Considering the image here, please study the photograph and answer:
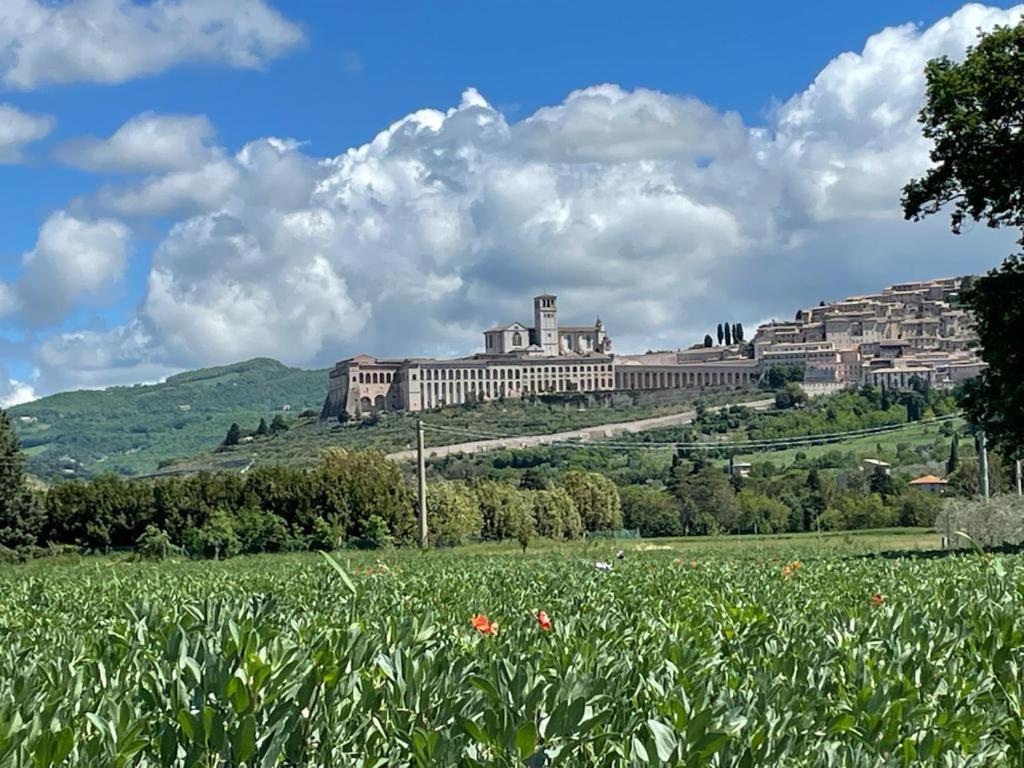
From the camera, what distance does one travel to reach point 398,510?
66.4 meters

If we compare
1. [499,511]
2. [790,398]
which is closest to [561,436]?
[790,398]

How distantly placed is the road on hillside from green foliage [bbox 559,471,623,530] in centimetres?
3955

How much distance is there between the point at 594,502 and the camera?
98.1 metres

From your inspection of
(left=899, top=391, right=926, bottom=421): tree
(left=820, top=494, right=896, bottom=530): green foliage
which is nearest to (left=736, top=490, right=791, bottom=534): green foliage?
(left=820, top=494, right=896, bottom=530): green foliage

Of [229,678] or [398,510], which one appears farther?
[398,510]

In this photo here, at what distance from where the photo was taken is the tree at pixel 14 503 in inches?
2382

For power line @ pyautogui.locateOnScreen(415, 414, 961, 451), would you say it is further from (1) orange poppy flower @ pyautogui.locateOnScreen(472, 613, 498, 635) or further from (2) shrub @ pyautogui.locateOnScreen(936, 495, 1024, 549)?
(1) orange poppy flower @ pyautogui.locateOnScreen(472, 613, 498, 635)

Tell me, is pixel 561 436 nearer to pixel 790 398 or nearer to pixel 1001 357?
pixel 790 398

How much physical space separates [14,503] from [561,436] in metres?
106

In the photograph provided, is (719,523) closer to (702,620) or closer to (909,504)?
(909,504)

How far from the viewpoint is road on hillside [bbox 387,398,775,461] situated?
490 feet

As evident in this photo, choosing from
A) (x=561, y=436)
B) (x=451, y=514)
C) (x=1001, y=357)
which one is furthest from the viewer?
(x=561, y=436)

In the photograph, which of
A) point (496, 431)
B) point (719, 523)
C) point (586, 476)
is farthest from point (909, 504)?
point (496, 431)

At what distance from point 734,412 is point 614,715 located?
176901 millimetres
